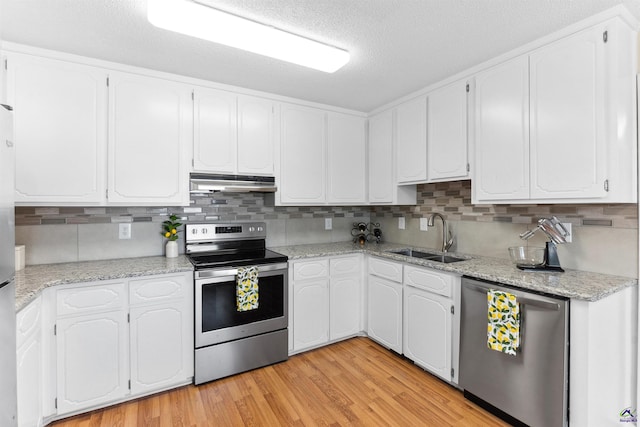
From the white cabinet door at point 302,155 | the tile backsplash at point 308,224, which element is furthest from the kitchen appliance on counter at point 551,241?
the white cabinet door at point 302,155

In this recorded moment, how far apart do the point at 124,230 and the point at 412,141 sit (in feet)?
8.44

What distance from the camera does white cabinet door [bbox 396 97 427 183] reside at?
8.93 ft

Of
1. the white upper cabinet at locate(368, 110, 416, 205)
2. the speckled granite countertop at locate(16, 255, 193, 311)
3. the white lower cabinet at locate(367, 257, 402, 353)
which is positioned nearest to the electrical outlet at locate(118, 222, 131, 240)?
the speckled granite countertop at locate(16, 255, 193, 311)

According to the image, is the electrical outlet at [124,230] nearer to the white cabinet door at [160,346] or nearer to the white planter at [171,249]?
the white planter at [171,249]

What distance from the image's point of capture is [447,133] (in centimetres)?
250

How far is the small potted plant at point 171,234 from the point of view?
2.55 m

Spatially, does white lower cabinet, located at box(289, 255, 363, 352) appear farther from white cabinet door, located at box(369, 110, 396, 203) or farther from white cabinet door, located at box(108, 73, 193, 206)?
white cabinet door, located at box(108, 73, 193, 206)

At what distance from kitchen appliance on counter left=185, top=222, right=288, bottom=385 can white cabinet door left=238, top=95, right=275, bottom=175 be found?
25.4 inches

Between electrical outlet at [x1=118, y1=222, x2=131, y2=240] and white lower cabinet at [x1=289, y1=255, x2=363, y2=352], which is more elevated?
electrical outlet at [x1=118, y1=222, x2=131, y2=240]

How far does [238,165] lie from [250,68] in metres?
0.79

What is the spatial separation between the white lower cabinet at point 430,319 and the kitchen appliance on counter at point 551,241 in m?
0.51

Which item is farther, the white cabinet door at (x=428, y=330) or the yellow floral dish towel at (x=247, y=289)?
the yellow floral dish towel at (x=247, y=289)

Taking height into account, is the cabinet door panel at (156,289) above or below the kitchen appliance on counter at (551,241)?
below

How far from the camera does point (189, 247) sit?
2705mm
